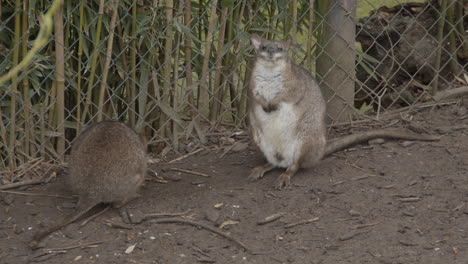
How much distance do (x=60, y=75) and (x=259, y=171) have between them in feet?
5.30

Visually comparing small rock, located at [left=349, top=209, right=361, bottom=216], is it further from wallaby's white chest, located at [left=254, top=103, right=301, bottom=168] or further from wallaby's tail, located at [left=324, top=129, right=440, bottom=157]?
wallaby's tail, located at [left=324, top=129, right=440, bottom=157]

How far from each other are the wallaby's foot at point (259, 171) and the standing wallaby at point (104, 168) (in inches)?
32.4

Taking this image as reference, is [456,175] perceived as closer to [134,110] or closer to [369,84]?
[369,84]

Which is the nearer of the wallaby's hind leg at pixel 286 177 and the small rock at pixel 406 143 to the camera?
the wallaby's hind leg at pixel 286 177

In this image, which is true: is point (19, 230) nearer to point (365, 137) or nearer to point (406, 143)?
point (365, 137)

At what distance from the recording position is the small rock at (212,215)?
4.50m

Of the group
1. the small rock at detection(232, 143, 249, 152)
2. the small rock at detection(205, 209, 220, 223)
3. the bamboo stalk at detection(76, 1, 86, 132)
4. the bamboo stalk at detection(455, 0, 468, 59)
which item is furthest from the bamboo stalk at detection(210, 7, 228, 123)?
the bamboo stalk at detection(455, 0, 468, 59)

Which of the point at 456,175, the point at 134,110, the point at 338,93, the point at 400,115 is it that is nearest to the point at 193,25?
the point at 134,110

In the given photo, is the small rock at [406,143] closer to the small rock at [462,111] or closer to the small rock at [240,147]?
the small rock at [462,111]

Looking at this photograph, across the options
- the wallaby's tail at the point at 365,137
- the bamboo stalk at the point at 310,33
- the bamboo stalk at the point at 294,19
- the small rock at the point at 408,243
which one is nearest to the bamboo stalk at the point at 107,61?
the bamboo stalk at the point at 294,19

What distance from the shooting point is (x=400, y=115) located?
595cm

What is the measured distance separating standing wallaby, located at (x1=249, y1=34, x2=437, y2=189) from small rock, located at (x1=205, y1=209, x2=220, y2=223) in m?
0.58

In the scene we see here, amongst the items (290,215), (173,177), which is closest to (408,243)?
(290,215)

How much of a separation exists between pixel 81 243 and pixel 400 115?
3.03 metres
